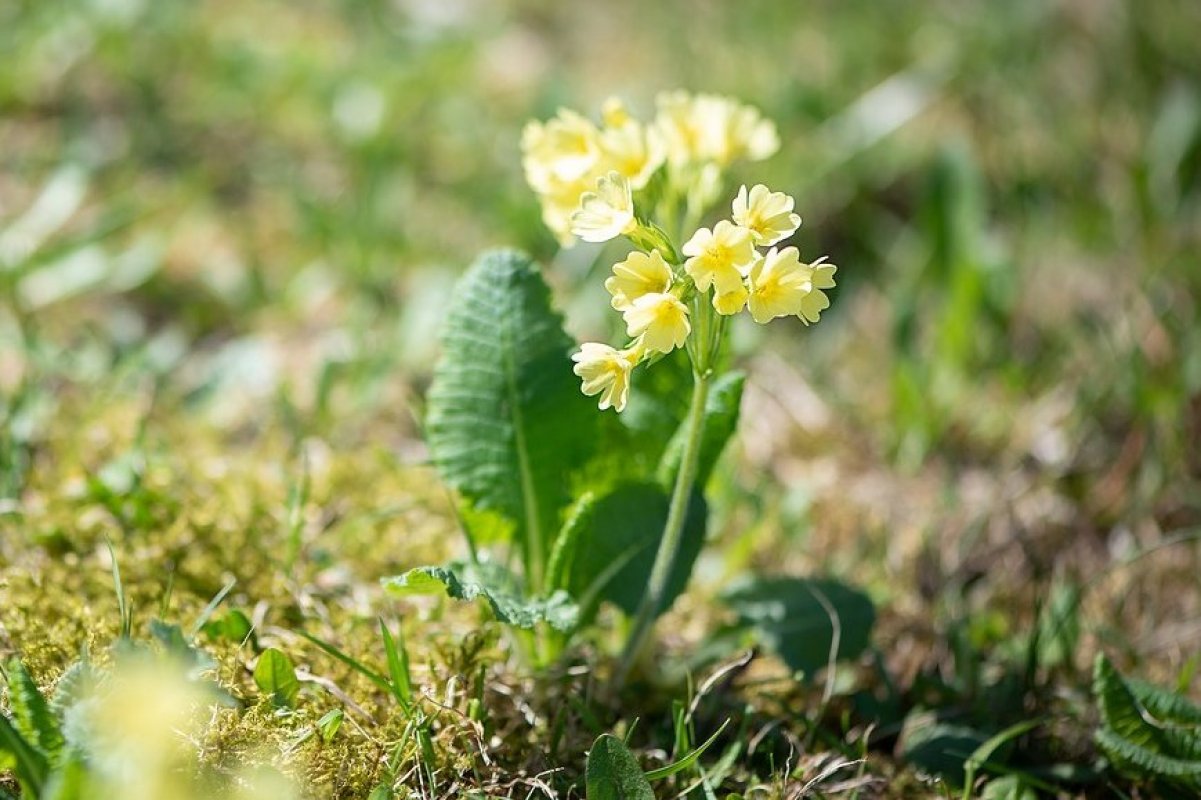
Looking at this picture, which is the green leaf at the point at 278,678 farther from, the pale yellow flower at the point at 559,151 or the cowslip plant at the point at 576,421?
the pale yellow flower at the point at 559,151

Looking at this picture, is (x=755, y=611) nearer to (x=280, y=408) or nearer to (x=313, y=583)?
(x=313, y=583)

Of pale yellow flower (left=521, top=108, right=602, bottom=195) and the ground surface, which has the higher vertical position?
pale yellow flower (left=521, top=108, right=602, bottom=195)

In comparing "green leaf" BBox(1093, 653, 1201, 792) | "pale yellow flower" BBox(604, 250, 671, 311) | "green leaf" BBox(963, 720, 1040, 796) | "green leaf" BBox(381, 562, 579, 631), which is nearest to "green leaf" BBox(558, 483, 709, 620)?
"green leaf" BBox(381, 562, 579, 631)

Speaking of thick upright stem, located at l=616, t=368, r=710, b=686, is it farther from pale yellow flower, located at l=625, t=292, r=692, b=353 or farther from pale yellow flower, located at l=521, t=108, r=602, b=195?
pale yellow flower, located at l=521, t=108, r=602, b=195

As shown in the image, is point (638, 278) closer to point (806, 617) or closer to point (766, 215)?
point (766, 215)

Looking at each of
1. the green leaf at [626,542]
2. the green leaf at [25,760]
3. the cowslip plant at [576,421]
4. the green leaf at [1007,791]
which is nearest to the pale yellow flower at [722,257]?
the cowslip plant at [576,421]

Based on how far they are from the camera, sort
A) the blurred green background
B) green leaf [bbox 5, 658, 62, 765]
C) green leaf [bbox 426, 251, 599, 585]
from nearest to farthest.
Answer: green leaf [bbox 5, 658, 62, 765], green leaf [bbox 426, 251, 599, 585], the blurred green background
